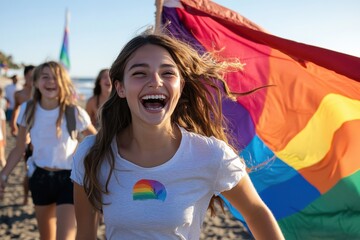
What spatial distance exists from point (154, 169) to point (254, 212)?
48cm

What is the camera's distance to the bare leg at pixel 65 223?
3.66m

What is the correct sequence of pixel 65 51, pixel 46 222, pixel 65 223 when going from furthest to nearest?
pixel 65 51
pixel 46 222
pixel 65 223

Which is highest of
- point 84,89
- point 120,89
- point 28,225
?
point 120,89

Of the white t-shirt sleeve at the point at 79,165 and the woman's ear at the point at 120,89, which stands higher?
the woman's ear at the point at 120,89

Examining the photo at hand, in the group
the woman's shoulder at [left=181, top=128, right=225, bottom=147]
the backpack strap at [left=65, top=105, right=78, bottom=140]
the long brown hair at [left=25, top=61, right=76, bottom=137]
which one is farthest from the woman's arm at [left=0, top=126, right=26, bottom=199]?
the woman's shoulder at [left=181, top=128, right=225, bottom=147]

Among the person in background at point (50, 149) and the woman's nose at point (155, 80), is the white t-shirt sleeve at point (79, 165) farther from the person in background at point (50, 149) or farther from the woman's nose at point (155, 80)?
the person in background at point (50, 149)

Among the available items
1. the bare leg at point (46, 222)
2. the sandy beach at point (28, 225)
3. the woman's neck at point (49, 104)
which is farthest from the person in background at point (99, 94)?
the bare leg at point (46, 222)

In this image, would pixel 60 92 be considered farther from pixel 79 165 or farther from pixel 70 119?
pixel 79 165

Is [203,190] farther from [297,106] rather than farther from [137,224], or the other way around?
[297,106]

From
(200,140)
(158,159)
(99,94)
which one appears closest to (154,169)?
(158,159)

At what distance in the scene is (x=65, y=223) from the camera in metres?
3.71

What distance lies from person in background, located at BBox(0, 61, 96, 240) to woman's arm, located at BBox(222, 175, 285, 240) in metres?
1.99

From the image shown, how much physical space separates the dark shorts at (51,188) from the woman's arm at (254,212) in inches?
83.8

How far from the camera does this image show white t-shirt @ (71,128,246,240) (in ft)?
6.59
